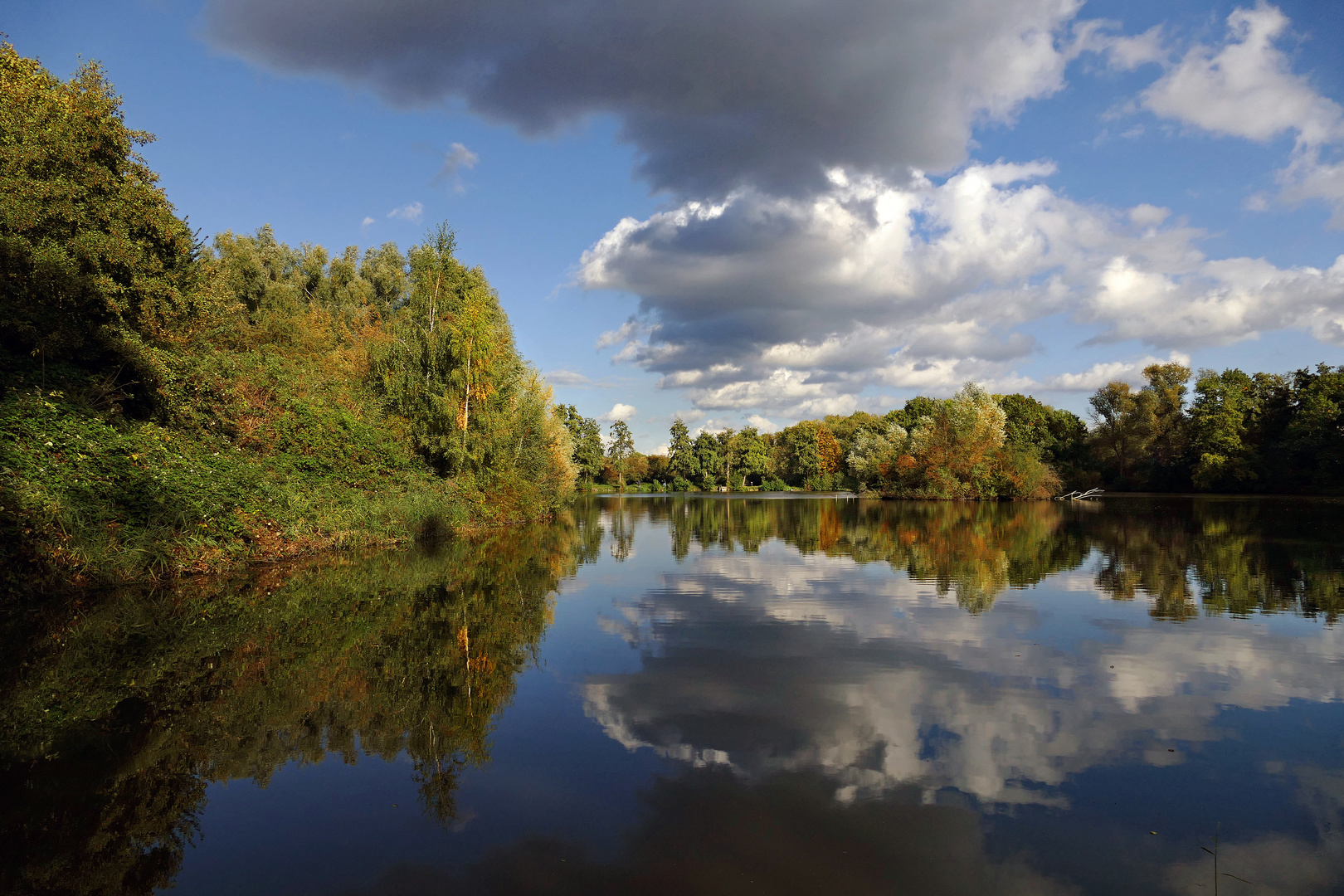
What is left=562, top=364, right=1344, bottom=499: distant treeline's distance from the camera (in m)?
58.2

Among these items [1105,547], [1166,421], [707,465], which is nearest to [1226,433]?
[1166,421]

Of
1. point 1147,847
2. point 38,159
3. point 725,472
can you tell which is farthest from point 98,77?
point 725,472

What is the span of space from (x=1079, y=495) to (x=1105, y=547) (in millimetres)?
53522

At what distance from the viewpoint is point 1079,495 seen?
6812cm

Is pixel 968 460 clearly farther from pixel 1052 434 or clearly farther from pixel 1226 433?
pixel 1052 434

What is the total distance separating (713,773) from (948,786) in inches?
69.3

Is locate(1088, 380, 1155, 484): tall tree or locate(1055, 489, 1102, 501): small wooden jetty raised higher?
locate(1088, 380, 1155, 484): tall tree

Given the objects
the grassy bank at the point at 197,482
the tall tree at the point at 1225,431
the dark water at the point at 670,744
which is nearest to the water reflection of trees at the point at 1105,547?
the dark water at the point at 670,744

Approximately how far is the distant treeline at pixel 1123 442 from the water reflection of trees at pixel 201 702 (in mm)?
54997

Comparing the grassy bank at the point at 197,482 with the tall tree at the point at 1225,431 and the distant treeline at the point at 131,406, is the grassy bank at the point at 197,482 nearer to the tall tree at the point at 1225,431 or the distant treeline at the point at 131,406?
the distant treeline at the point at 131,406

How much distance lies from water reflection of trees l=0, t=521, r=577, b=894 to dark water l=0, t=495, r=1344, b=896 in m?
0.04

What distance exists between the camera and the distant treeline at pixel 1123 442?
191 ft

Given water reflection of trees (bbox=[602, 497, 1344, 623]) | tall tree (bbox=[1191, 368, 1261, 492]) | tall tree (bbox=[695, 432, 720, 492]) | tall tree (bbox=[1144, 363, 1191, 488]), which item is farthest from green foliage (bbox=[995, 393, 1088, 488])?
tall tree (bbox=[695, 432, 720, 492])

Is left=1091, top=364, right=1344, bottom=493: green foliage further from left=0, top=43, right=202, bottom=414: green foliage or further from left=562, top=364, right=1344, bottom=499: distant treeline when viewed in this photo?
left=0, top=43, right=202, bottom=414: green foliage
